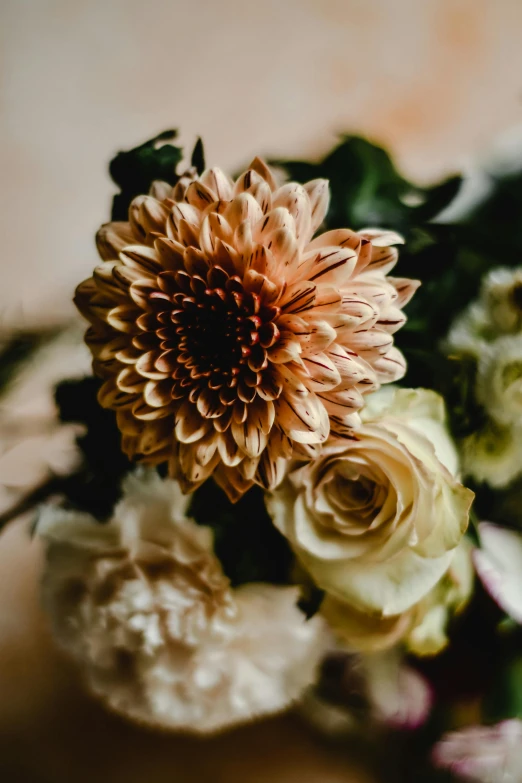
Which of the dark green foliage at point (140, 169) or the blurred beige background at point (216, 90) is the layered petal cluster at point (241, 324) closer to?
the dark green foliage at point (140, 169)

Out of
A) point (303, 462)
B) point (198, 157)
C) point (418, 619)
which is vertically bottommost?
point (418, 619)

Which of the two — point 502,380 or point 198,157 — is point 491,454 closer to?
point 502,380

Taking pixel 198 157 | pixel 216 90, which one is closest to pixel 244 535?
pixel 198 157

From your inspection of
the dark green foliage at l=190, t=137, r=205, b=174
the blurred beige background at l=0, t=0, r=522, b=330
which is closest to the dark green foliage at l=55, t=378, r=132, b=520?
the dark green foliage at l=190, t=137, r=205, b=174

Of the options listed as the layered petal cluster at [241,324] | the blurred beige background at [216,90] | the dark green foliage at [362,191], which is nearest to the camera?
the layered petal cluster at [241,324]

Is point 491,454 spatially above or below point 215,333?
below

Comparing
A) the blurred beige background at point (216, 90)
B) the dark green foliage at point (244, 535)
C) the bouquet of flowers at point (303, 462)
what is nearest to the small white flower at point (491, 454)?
the bouquet of flowers at point (303, 462)

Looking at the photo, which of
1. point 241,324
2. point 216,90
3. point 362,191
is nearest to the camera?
point 241,324

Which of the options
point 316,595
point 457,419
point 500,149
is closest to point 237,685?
point 316,595
